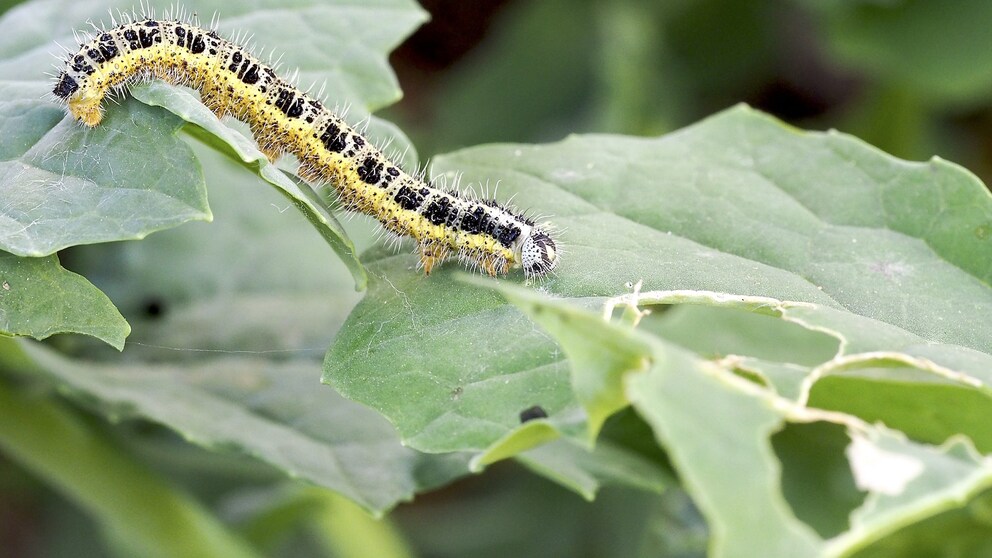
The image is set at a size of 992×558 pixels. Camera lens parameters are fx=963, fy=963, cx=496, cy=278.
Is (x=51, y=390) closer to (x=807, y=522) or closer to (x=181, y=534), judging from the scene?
(x=181, y=534)

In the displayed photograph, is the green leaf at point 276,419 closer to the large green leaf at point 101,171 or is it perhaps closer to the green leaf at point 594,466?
the green leaf at point 594,466

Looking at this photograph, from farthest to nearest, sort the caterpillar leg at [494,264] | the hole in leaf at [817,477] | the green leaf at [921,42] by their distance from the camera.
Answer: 1. the green leaf at [921,42]
2. the hole in leaf at [817,477]
3. the caterpillar leg at [494,264]

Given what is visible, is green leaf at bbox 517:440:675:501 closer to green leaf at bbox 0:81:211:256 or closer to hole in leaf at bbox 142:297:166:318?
green leaf at bbox 0:81:211:256

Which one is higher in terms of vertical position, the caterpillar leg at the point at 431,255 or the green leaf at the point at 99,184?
the caterpillar leg at the point at 431,255

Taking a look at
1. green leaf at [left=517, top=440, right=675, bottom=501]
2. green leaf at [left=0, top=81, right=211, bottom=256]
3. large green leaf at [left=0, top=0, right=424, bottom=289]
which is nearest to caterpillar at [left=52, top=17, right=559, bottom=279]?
large green leaf at [left=0, top=0, right=424, bottom=289]

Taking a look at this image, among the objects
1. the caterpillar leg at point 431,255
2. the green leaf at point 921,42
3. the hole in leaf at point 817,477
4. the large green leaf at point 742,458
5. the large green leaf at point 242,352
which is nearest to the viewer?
the large green leaf at point 742,458

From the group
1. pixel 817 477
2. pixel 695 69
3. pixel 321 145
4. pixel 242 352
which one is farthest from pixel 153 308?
pixel 695 69

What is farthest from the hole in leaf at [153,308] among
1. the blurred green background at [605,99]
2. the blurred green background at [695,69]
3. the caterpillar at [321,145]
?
the blurred green background at [695,69]

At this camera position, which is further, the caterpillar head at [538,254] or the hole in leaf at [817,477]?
the hole in leaf at [817,477]
